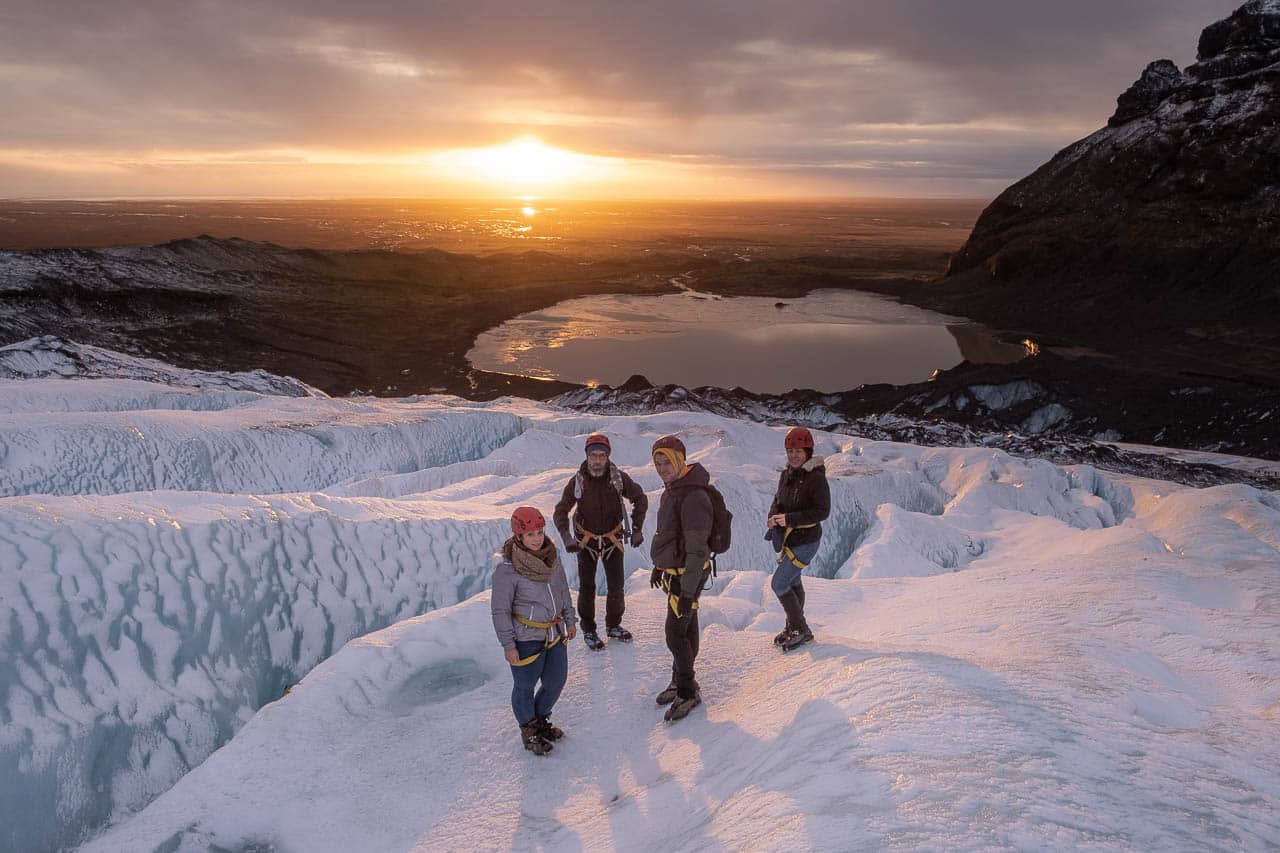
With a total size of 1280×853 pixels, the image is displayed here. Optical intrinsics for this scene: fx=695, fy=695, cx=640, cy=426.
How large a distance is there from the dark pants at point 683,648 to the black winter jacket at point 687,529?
258mm

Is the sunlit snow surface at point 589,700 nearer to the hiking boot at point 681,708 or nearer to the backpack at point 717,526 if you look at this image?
the hiking boot at point 681,708

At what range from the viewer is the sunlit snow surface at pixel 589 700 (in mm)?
3014

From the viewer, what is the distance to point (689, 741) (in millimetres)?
4363

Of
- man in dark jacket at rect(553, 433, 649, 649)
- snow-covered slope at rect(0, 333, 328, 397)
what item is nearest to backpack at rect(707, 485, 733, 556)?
man in dark jacket at rect(553, 433, 649, 649)

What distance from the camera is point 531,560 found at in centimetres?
420

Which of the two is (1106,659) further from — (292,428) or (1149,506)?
(292,428)

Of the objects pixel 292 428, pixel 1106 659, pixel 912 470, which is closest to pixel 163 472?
pixel 292 428

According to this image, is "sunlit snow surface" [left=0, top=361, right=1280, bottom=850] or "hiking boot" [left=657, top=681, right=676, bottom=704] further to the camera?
"hiking boot" [left=657, top=681, right=676, bottom=704]

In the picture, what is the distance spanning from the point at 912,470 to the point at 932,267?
2937 inches

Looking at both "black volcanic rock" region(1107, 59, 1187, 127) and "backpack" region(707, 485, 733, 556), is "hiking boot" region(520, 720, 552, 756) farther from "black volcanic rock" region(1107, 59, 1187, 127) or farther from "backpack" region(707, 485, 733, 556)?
"black volcanic rock" region(1107, 59, 1187, 127)

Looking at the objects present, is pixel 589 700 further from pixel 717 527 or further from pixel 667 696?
pixel 717 527

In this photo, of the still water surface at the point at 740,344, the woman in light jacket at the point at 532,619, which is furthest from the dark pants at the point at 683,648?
the still water surface at the point at 740,344

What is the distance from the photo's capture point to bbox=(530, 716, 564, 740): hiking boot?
4.53 m

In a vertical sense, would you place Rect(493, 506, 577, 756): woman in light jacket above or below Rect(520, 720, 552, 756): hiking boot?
above
